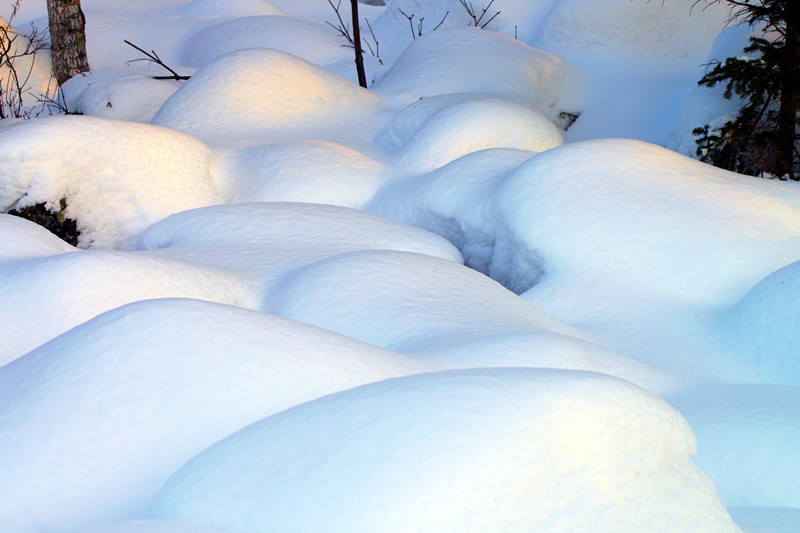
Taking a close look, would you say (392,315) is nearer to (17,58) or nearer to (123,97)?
(123,97)

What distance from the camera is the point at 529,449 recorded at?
1.31 metres

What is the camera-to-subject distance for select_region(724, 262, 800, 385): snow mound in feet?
8.99

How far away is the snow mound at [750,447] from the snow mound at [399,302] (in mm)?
640

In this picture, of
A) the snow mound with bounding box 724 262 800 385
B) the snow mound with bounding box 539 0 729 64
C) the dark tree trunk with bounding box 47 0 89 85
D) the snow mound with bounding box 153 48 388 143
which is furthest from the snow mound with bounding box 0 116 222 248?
the snow mound with bounding box 539 0 729 64

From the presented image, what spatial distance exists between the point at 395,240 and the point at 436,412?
2.09 metres

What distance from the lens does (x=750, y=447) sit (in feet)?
6.82

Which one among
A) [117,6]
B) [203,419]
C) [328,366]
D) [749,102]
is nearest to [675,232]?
[328,366]

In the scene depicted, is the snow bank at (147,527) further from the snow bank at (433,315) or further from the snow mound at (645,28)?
the snow mound at (645,28)

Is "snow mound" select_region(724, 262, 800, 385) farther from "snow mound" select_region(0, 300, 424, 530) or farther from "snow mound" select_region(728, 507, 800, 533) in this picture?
"snow mound" select_region(0, 300, 424, 530)

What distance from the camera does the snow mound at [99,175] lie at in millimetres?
3832

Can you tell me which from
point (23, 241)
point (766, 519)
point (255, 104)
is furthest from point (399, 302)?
point (255, 104)

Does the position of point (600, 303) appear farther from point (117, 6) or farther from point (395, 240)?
point (117, 6)

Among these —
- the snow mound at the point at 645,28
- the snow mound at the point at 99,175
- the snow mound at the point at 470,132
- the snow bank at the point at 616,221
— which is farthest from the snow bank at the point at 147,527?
the snow mound at the point at 645,28

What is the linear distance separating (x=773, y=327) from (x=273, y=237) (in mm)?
2032
